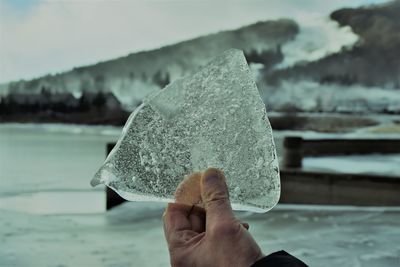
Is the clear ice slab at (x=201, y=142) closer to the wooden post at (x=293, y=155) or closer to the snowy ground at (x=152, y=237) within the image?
the snowy ground at (x=152, y=237)

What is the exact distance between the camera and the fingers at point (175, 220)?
1.14 m

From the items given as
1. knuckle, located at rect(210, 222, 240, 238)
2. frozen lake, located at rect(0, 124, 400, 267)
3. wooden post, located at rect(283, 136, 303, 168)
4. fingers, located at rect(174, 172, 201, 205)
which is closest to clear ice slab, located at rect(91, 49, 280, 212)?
fingers, located at rect(174, 172, 201, 205)

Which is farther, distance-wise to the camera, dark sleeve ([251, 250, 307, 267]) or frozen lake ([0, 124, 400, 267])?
frozen lake ([0, 124, 400, 267])

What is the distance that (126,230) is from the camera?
6195mm

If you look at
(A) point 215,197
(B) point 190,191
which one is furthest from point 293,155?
(A) point 215,197

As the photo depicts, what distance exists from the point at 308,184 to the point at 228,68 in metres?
6.61

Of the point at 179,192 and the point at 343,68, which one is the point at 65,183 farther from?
the point at 179,192

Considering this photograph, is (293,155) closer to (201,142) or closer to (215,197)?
(201,142)

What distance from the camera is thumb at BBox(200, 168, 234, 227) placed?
102 centimetres

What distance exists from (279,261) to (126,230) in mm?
5440

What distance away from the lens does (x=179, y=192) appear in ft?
3.91

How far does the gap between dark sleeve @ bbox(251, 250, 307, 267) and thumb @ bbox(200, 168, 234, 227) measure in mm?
118

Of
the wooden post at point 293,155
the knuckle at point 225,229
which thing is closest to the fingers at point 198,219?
the knuckle at point 225,229

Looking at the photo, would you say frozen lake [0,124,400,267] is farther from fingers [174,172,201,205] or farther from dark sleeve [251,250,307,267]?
dark sleeve [251,250,307,267]
